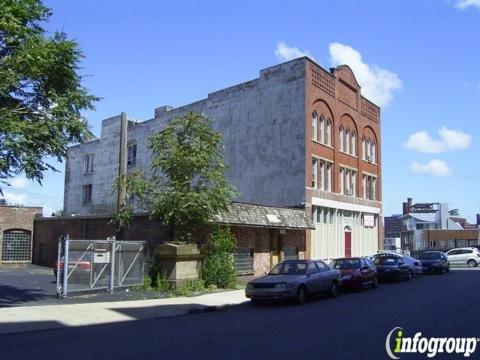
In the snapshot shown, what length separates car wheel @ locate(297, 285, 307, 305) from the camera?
1798cm

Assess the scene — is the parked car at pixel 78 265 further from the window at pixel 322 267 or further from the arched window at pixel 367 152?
the arched window at pixel 367 152

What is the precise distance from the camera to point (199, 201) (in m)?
20.9

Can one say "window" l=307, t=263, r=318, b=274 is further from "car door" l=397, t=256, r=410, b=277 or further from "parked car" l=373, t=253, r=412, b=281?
"car door" l=397, t=256, r=410, b=277

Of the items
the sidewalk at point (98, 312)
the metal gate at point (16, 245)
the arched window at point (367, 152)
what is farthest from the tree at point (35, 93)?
the arched window at point (367, 152)

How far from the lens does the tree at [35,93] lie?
46.8 ft

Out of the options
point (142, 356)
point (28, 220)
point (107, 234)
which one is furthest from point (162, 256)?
point (28, 220)

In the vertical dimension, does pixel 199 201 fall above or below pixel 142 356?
above

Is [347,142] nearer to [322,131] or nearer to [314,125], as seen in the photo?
[322,131]

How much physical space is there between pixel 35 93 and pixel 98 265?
23.0ft

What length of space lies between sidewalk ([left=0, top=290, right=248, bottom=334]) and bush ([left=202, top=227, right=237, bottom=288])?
3031 mm

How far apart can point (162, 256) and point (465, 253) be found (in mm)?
35788

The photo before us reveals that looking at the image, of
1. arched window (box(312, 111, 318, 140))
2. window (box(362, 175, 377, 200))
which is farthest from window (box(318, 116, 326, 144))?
window (box(362, 175, 377, 200))

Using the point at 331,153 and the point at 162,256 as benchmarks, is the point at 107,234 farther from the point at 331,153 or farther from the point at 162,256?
the point at 331,153

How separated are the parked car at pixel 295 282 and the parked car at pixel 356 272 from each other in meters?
2.07
